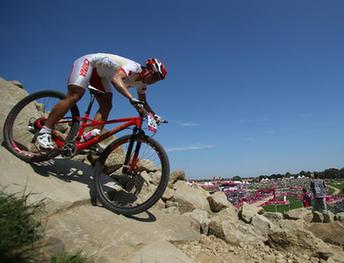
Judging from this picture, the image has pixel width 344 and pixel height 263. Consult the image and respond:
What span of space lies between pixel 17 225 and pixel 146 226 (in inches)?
76.2

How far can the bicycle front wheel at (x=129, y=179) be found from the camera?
→ 14.5ft

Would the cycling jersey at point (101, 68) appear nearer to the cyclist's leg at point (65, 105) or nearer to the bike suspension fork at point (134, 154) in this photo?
the cyclist's leg at point (65, 105)

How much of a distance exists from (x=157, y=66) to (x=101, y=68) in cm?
94

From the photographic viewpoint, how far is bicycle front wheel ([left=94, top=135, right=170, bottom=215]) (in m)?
4.41

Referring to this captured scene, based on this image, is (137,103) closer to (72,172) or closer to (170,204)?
(72,172)

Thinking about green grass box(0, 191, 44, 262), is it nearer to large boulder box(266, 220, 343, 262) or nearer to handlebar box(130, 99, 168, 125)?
handlebar box(130, 99, 168, 125)

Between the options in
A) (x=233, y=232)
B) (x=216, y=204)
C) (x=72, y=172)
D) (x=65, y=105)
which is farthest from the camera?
(x=216, y=204)

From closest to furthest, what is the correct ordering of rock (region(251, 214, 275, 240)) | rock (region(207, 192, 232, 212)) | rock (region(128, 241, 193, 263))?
1. rock (region(128, 241, 193, 263))
2. rock (region(251, 214, 275, 240))
3. rock (region(207, 192, 232, 212))

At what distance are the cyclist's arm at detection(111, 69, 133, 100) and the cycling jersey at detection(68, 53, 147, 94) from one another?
71 millimetres

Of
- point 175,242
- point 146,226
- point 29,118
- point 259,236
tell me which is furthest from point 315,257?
point 29,118

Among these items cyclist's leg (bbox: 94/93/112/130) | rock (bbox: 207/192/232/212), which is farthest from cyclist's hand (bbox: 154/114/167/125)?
rock (bbox: 207/192/232/212)

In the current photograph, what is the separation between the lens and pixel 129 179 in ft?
18.6

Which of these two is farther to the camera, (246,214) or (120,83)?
(246,214)

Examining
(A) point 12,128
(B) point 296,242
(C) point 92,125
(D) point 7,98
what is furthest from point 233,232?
(D) point 7,98
